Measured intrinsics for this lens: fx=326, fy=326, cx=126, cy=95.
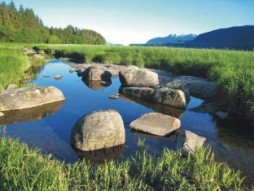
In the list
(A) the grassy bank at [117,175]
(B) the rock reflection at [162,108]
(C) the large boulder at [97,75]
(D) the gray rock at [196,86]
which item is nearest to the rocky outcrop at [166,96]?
(B) the rock reflection at [162,108]

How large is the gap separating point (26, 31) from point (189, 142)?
291ft

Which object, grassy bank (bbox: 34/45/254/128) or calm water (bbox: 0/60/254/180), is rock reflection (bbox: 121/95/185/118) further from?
grassy bank (bbox: 34/45/254/128)

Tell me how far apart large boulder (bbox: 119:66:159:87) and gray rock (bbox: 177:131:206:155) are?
10235 mm

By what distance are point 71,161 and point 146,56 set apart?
86.4 ft

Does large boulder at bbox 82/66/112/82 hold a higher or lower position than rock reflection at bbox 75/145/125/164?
lower

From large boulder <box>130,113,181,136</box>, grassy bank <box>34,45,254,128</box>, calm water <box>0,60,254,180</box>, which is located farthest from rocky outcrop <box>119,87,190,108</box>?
large boulder <box>130,113,181,136</box>

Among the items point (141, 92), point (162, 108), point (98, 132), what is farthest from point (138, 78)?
point (98, 132)

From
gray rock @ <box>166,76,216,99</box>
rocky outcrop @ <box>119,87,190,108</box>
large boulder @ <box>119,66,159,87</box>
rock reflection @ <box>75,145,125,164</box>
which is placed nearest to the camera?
rock reflection @ <box>75,145,125,164</box>

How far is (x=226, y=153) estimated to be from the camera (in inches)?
389

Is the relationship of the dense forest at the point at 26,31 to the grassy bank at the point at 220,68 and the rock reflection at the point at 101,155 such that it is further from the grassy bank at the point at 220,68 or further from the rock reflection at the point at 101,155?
the rock reflection at the point at 101,155

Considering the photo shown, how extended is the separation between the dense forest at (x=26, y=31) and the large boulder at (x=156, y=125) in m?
78.5

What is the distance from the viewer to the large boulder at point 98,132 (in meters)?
9.59

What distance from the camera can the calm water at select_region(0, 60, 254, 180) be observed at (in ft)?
30.9

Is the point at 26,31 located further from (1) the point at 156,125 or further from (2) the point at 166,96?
(1) the point at 156,125
